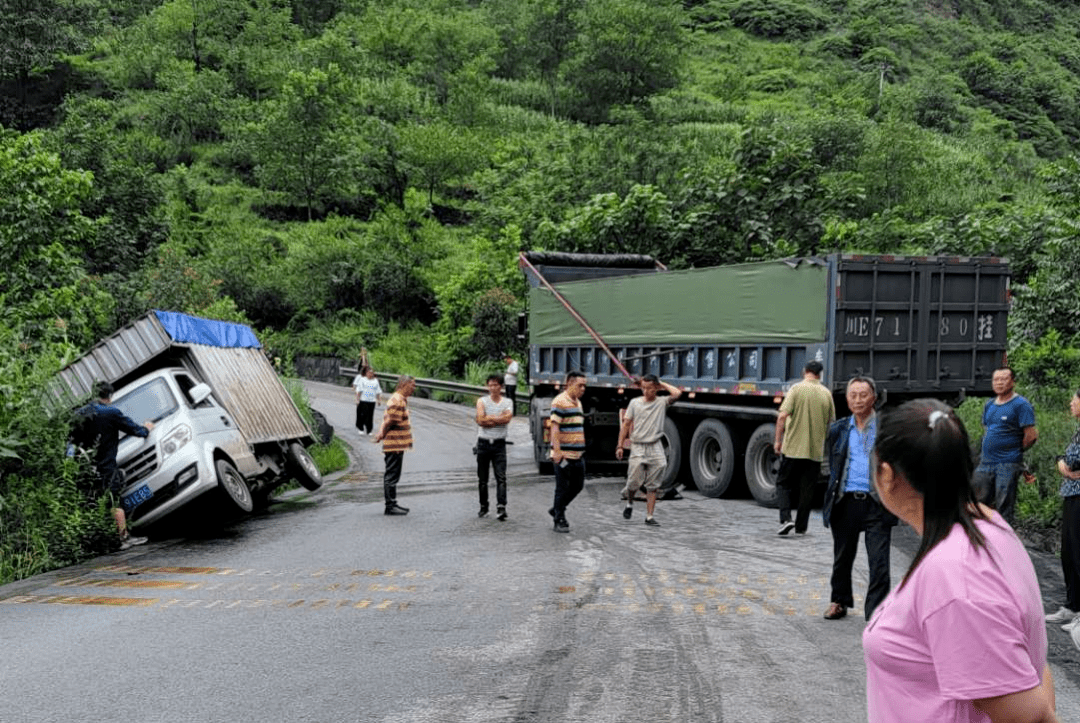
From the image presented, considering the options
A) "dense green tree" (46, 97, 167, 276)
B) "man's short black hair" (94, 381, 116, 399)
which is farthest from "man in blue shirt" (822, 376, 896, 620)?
"dense green tree" (46, 97, 167, 276)

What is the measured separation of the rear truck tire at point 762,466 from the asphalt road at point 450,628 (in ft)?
5.27

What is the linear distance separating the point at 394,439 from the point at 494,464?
1370 mm

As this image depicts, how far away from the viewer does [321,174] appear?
5522 centimetres

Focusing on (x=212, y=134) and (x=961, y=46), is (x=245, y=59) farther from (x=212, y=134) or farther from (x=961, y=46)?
(x=961, y=46)

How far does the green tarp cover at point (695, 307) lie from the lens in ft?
42.6

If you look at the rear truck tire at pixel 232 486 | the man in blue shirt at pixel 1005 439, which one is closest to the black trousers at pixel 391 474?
the rear truck tire at pixel 232 486

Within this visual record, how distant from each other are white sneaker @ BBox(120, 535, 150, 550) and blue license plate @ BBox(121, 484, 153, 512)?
34cm

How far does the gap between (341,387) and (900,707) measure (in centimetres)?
3509

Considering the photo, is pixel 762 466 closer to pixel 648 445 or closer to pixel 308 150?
pixel 648 445

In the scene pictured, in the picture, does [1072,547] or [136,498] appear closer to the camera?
[1072,547]

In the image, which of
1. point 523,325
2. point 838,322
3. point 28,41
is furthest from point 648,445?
point 28,41

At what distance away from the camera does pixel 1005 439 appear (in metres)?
9.11

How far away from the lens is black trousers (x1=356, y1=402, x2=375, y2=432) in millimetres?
23422

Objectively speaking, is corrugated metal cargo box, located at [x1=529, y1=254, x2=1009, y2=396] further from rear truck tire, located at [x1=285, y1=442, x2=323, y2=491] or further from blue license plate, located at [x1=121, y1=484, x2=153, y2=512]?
blue license plate, located at [x1=121, y1=484, x2=153, y2=512]
